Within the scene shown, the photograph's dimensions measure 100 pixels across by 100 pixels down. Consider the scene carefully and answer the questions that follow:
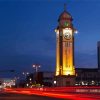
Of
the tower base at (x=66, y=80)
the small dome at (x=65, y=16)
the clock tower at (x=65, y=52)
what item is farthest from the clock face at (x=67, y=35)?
the tower base at (x=66, y=80)

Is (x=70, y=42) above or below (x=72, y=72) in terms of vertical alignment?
above

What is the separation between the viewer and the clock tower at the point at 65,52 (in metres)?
141

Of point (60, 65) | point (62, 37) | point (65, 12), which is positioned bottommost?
point (60, 65)

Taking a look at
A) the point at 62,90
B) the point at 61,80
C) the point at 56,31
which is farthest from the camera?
the point at 56,31

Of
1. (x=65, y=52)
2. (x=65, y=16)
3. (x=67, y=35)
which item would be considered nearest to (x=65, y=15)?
(x=65, y=16)

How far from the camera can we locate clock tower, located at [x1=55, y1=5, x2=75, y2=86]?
14088 cm

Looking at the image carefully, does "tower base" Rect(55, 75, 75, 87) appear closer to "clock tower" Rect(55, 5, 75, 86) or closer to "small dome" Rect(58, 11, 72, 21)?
"clock tower" Rect(55, 5, 75, 86)

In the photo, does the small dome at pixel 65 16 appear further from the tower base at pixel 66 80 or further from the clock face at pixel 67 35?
the tower base at pixel 66 80

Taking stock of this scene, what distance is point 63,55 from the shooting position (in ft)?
475

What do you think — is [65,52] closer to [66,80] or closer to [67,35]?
[67,35]

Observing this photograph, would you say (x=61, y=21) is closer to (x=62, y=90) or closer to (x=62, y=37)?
(x=62, y=37)

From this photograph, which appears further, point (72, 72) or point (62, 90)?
point (72, 72)

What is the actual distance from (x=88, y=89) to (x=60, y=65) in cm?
8400

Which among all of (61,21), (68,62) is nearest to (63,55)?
(68,62)
